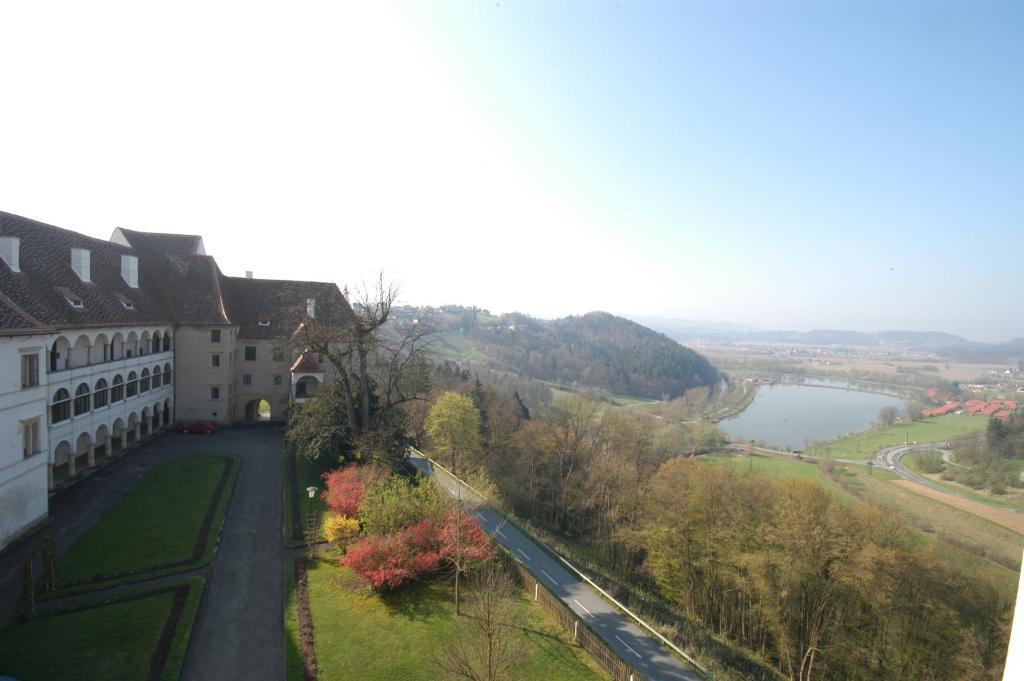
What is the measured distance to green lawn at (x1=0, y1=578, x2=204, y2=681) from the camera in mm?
12852

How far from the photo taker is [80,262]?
2886 cm

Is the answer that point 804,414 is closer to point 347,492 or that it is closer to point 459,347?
point 459,347

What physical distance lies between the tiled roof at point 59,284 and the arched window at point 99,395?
11.2ft

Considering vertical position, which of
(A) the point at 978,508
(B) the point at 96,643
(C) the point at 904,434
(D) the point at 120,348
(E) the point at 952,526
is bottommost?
(C) the point at 904,434

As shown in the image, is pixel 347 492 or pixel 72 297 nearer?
pixel 347 492

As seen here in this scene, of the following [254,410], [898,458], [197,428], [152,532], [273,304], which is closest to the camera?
[152,532]

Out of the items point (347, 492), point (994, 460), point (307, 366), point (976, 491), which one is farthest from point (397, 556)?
point (994, 460)

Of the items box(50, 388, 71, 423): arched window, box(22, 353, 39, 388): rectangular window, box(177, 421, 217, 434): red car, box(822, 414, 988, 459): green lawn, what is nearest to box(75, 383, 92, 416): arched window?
box(50, 388, 71, 423): arched window

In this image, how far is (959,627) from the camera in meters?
21.0

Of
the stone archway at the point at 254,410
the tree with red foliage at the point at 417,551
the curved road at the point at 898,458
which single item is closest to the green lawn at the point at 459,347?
the curved road at the point at 898,458

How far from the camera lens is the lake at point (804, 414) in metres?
88.5

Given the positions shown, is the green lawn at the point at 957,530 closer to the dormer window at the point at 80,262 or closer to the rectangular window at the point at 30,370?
the rectangular window at the point at 30,370

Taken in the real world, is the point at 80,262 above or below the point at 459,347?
above

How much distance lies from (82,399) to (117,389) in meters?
3.51
